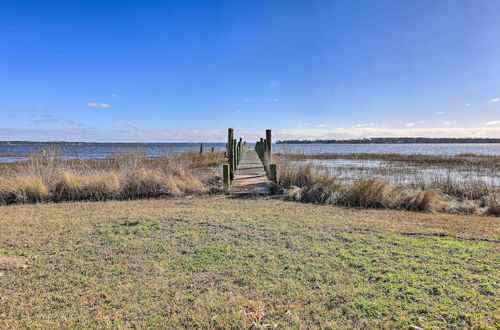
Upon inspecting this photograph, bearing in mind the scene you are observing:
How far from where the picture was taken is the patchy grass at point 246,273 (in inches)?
89.5

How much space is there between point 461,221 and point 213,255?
4966 millimetres

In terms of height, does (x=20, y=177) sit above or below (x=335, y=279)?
above

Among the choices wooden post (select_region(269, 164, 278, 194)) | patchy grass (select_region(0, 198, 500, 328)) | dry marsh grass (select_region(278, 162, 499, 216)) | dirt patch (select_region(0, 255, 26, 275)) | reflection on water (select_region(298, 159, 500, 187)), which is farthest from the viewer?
reflection on water (select_region(298, 159, 500, 187))

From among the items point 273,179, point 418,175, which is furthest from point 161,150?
point 418,175

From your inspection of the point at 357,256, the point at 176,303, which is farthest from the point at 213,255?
the point at 357,256

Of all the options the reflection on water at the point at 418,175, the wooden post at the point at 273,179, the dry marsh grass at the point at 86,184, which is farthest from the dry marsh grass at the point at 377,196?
the dry marsh grass at the point at 86,184

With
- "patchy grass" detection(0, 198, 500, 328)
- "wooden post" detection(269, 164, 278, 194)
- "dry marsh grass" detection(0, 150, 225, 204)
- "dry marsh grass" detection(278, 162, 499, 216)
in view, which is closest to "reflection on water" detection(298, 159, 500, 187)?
"dry marsh grass" detection(278, 162, 499, 216)

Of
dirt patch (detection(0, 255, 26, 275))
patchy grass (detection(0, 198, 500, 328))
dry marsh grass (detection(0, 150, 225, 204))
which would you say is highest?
dry marsh grass (detection(0, 150, 225, 204))

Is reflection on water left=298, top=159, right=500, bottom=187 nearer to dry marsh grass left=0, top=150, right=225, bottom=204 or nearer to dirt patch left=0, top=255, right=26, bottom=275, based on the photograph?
dry marsh grass left=0, top=150, right=225, bottom=204

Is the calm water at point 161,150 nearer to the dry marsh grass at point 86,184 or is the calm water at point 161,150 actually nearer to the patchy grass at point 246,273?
the dry marsh grass at point 86,184

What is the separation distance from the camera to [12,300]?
8.13ft

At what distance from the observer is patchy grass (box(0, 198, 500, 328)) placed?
89.5 inches

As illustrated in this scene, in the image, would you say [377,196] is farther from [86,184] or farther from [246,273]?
[86,184]

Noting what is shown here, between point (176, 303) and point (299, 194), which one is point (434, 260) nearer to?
point (176, 303)
